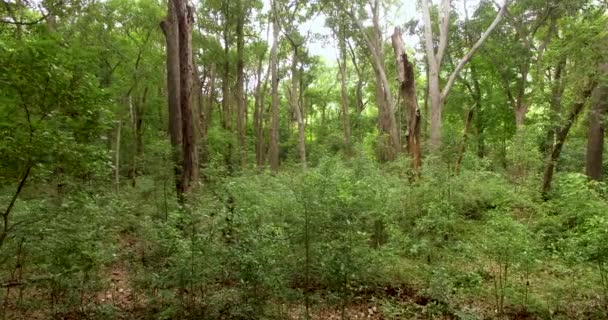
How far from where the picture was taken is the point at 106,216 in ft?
17.6

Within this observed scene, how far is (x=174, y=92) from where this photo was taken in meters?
10.1

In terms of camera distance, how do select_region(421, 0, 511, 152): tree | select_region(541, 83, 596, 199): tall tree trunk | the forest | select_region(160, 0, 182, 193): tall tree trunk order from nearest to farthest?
1. the forest
2. select_region(160, 0, 182, 193): tall tree trunk
3. select_region(541, 83, 596, 199): tall tree trunk
4. select_region(421, 0, 511, 152): tree

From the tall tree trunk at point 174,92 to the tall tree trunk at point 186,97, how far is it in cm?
22

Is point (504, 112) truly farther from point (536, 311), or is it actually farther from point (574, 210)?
point (536, 311)

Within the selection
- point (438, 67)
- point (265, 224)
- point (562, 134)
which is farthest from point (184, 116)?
point (562, 134)

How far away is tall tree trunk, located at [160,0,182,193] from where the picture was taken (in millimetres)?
9516

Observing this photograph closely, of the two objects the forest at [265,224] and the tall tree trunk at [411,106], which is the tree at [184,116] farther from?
the tall tree trunk at [411,106]

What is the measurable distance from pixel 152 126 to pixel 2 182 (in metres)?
19.7

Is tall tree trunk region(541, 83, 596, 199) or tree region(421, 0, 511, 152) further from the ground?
tree region(421, 0, 511, 152)

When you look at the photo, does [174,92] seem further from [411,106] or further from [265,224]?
[411,106]

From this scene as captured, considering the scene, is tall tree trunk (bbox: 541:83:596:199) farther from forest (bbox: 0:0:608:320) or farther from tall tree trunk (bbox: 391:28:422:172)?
tall tree trunk (bbox: 391:28:422:172)

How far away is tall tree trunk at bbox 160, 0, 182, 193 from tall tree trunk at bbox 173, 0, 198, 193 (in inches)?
8.9

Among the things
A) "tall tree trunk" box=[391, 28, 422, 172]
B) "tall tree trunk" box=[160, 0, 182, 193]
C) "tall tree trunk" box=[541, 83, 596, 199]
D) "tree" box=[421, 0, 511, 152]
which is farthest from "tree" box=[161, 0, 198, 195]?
"tall tree trunk" box=[541, 83, 596, 199]

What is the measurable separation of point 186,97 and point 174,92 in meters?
0.72
